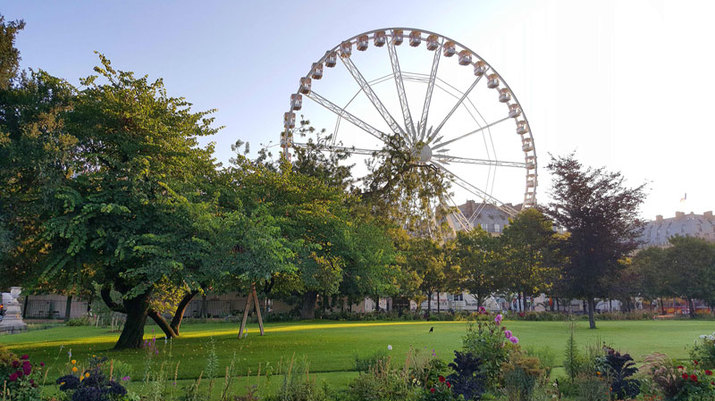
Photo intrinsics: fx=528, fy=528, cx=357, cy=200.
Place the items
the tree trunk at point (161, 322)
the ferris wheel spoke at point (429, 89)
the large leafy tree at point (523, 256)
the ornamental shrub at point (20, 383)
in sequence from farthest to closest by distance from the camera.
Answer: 1. the large leafy tree at point (523, 256)
2. the ferris wheel spoke at point (429, 89)
3. the tree trunk at point (161, 322)
4. the ornamental shrub at point (20, 383)

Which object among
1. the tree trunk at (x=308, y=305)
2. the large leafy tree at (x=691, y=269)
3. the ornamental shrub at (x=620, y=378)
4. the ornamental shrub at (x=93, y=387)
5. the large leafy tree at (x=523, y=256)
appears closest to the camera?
the ornamental shrub at (x=93, y=387)

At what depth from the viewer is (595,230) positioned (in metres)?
33.7

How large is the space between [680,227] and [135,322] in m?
121

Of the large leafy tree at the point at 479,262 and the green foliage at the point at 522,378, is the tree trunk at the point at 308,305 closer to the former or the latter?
the large leafy tree at the point at 479,262

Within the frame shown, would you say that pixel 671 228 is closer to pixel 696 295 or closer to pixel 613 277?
pixel 696 295

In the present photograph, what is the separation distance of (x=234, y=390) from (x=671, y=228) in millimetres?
126015

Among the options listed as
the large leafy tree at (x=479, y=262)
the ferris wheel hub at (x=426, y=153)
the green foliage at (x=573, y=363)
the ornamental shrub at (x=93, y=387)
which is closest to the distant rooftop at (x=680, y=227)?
the large leafy tree at (x=479, y=262)

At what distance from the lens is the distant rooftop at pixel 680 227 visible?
108 meters

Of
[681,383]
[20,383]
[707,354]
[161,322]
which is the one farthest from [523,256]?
[20,383]

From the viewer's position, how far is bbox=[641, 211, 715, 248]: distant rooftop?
108 metres

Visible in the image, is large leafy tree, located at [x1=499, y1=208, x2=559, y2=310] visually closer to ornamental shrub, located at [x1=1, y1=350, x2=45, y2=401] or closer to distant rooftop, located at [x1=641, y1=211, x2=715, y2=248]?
ornamental shrub, located at [x1=1, y1=350, x2=45, y2=401]

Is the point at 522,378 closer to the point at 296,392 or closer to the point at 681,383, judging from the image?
the point at 681,383

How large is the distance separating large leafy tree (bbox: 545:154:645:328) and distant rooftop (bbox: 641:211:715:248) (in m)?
82.5

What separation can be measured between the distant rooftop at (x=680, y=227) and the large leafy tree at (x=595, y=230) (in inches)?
3250
